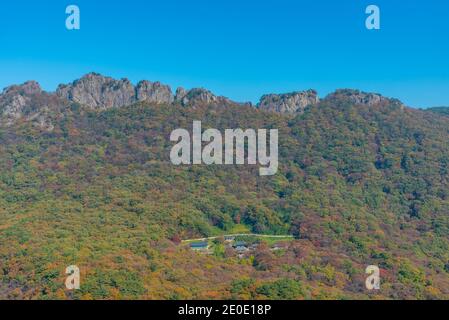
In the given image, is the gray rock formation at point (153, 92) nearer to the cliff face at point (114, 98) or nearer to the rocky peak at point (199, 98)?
the cliff face at point (114, 98)

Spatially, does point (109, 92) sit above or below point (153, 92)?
above

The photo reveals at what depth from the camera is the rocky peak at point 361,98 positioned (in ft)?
324

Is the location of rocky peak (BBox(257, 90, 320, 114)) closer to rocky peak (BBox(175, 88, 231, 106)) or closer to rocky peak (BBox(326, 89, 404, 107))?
rocky peak (BBox(326, 89, 404, 107))

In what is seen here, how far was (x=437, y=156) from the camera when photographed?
8281 cm

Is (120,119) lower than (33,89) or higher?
lower

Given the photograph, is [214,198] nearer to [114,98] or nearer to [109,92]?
[114,98]

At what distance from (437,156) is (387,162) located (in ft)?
24.4

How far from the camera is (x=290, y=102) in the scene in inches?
4031

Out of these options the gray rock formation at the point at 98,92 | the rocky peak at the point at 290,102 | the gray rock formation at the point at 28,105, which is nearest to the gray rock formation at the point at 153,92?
the gray rock formation at the point at 98,92

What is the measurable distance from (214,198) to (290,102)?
41611 mm

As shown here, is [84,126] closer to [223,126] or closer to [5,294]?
[223,126]

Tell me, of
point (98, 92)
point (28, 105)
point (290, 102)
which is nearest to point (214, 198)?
point (290, 102)
